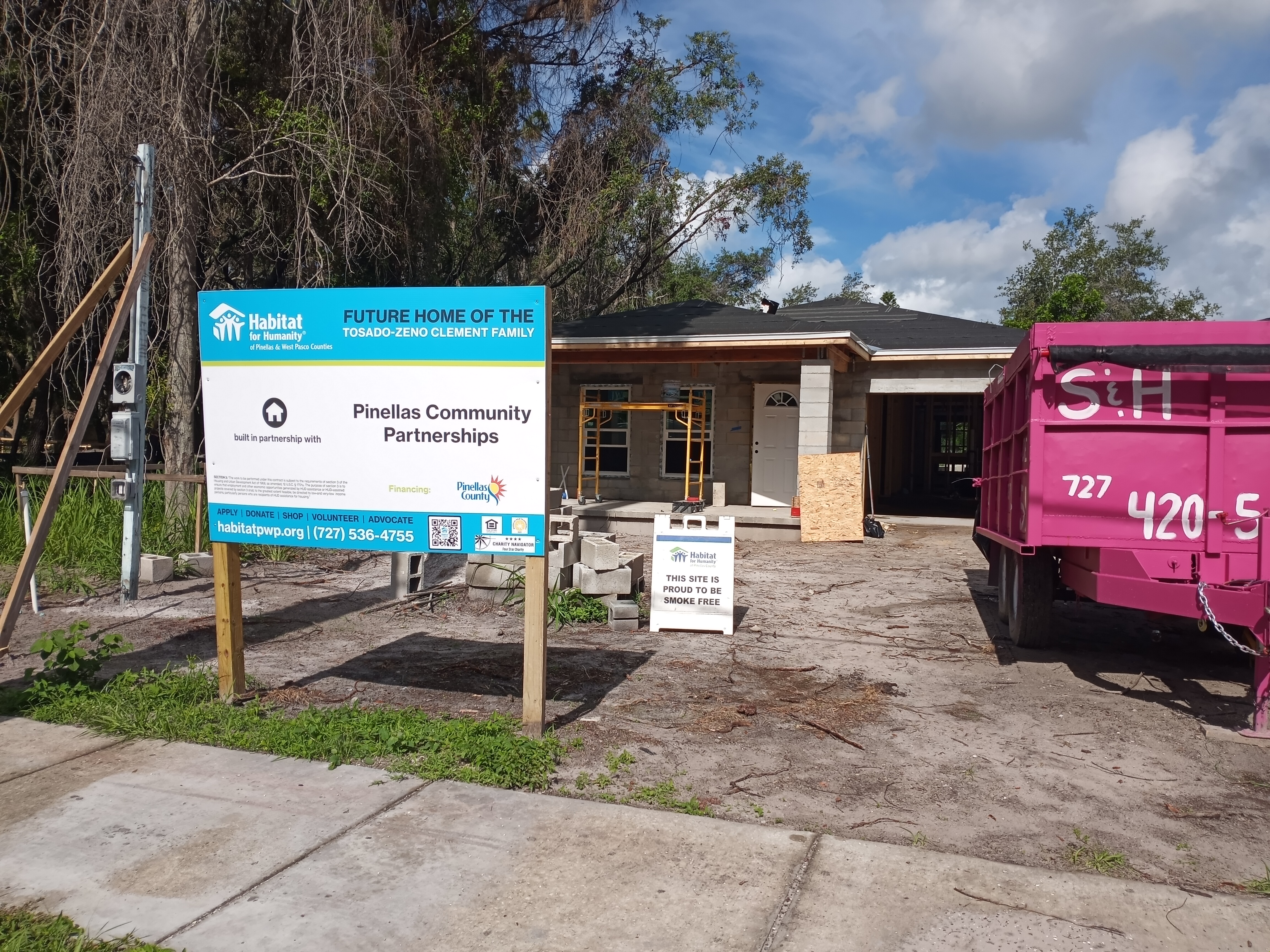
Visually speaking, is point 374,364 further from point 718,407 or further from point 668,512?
point 718,407

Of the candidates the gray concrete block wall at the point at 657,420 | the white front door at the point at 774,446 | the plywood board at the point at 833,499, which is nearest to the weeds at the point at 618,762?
the plywood board at the point at 833,499

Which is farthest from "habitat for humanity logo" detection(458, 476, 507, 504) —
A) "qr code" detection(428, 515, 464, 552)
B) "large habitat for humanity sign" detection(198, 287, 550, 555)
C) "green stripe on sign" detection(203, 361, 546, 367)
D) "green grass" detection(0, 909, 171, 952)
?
"green grass" detection(0, 909, 171, 952)

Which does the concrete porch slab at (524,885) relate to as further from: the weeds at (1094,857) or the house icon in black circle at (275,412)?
the house icon in black circle at (275,412)

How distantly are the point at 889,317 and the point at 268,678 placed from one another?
1749 centimetres

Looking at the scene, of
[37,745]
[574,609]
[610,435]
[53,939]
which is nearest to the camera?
[53,939]

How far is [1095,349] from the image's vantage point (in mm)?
6113

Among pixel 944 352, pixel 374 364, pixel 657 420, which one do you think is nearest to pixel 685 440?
pixel 657 420

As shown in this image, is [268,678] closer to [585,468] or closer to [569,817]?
[569,817]

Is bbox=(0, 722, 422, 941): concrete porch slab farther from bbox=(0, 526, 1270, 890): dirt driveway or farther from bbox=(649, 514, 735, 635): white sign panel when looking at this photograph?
bbox=(649, 514, 735, 635): white sign panel

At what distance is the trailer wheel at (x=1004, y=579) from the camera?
8328 mm

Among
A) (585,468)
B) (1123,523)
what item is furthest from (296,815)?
(585,468)

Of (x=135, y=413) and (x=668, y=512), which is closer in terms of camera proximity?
(x=135, y=413)

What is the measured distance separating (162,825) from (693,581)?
4.82m

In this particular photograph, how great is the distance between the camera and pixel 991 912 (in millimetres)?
3379
